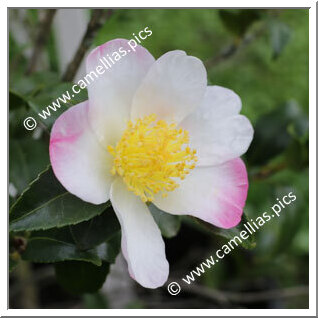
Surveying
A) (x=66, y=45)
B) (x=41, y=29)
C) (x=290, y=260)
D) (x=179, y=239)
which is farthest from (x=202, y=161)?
(x=290, y=260)

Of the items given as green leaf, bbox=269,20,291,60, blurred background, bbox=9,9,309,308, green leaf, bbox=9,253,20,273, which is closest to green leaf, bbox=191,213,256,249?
blurred background, bbox=9,9,309,308

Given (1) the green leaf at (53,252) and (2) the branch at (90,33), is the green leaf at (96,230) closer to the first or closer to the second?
(1) the green leaf at (53,252)

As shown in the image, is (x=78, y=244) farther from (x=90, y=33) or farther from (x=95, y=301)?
(x=95, y=301)

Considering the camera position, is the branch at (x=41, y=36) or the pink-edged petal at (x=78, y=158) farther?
the branch at (x=41, y=36)

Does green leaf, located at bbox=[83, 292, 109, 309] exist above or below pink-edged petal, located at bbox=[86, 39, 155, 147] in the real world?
below

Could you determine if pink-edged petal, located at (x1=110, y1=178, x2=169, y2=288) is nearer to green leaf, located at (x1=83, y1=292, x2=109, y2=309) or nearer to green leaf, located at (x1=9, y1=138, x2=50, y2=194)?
green leaf, located at (x1=9, y1=138, x2=50, y2=194)

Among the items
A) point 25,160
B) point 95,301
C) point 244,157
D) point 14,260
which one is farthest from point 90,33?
point 95,301

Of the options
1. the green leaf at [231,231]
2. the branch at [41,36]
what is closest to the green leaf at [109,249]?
the green leaf at [231,231]
